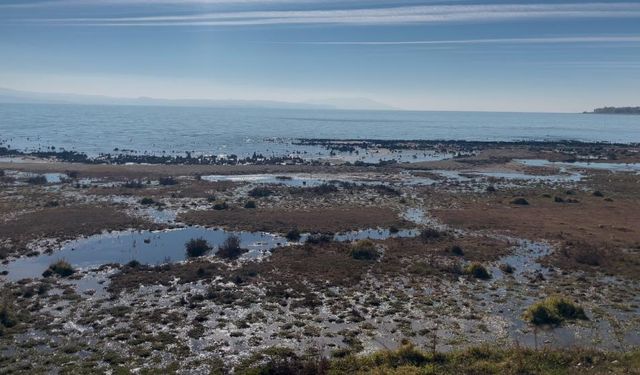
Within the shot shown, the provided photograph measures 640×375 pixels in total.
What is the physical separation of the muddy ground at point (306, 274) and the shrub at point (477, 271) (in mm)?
197

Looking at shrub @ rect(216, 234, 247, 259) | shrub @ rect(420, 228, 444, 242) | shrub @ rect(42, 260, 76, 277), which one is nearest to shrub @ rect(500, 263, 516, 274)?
shrub @ rect(420, 228, 444, 242)

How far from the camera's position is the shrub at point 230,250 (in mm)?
32406

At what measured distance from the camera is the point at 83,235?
122 ft

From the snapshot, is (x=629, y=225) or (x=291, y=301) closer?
(x=291, y=301)

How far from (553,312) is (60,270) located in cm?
2460

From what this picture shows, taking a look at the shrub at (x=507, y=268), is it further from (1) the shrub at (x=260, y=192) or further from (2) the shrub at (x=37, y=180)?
(2) the shrub at (x=37, y=180)

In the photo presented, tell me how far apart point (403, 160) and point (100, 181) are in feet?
170

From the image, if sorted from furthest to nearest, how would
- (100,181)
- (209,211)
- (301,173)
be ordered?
(301,173)
(100,181)
(209,211)

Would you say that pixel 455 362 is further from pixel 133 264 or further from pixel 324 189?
pixel 324 189

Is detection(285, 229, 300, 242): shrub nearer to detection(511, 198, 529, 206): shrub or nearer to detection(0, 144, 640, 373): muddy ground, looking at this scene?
detection(0, 144, 640, 373): muddy ground

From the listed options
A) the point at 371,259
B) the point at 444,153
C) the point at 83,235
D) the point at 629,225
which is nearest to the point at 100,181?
the point at 83,235

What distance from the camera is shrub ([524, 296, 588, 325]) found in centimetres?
2253

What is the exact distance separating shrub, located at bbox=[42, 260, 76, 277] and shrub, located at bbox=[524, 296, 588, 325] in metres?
23.1

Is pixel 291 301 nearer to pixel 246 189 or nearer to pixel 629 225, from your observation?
pixel 629 225
